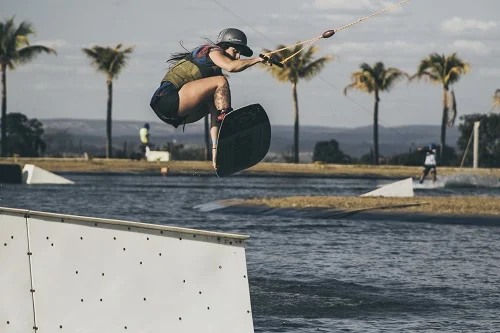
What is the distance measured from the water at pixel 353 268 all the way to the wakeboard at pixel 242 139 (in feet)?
25.4

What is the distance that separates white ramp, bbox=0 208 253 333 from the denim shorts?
3.72ft

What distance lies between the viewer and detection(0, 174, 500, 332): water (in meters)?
20.5

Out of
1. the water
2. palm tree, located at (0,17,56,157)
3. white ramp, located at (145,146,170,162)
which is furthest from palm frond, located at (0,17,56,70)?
white ramp, located at (145,146,170,162)

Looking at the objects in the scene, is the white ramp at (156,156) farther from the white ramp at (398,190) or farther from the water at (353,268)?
the white ramp at (398,190)

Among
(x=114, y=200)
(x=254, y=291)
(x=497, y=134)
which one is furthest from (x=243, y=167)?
(x=497, y=134)

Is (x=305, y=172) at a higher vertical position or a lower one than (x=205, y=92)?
lower

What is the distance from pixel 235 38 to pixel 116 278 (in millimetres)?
2589

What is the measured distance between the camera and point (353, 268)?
28.4 metres

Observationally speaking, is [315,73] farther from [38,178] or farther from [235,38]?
[235,38]

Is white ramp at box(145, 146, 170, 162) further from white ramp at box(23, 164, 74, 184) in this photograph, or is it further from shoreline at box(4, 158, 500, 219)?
white ramp at box(23, 164, 74, 184)

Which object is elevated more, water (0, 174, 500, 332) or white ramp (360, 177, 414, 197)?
white ramp (360, 177, 414, 197)

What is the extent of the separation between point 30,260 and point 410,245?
76.9 feet

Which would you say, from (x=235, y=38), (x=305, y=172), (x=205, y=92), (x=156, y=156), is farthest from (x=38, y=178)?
(x=235, y=38)

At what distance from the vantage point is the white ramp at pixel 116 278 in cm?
1134
